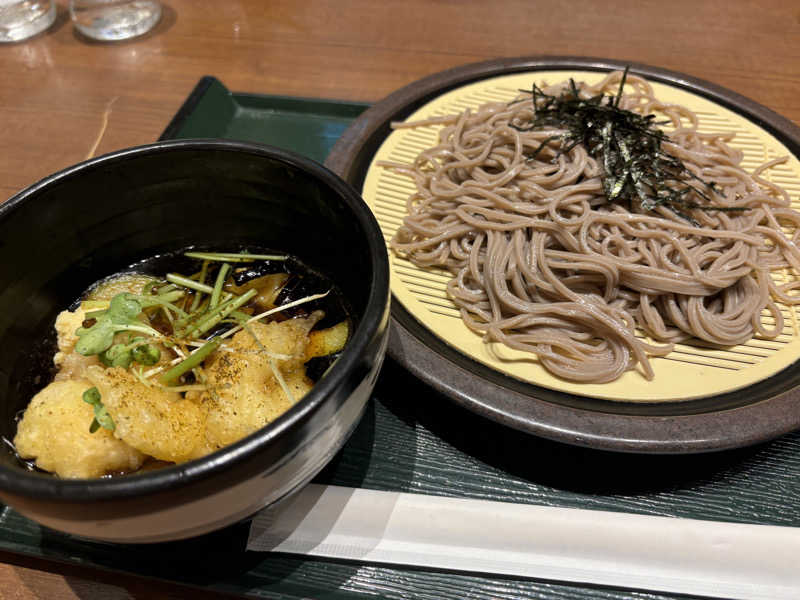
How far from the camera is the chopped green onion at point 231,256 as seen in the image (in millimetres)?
1295

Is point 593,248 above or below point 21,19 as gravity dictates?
below

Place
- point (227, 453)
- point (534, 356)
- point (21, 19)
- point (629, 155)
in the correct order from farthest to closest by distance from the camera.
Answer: point (21, 19) < point (629, 155) < point (534, 356) < point (227, 453)

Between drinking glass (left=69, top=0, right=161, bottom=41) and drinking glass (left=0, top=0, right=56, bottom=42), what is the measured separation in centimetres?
16

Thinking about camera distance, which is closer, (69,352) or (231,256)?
(69,352)

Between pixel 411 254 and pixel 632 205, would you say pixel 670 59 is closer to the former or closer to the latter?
pixel 632 205

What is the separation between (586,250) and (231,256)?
3.35 ft

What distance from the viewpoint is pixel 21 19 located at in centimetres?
295

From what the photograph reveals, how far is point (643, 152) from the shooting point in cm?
176

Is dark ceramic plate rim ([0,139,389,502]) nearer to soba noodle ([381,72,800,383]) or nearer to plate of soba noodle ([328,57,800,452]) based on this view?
plate of soba noodle ([328,57,800,452])

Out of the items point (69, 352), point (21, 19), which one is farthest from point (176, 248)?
point (21, 19)

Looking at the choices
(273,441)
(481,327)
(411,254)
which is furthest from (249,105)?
(273,441)

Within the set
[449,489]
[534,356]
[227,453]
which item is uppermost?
[227,453]

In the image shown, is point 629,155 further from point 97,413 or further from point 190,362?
point 97,413

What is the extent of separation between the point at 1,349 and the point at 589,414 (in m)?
1.21
